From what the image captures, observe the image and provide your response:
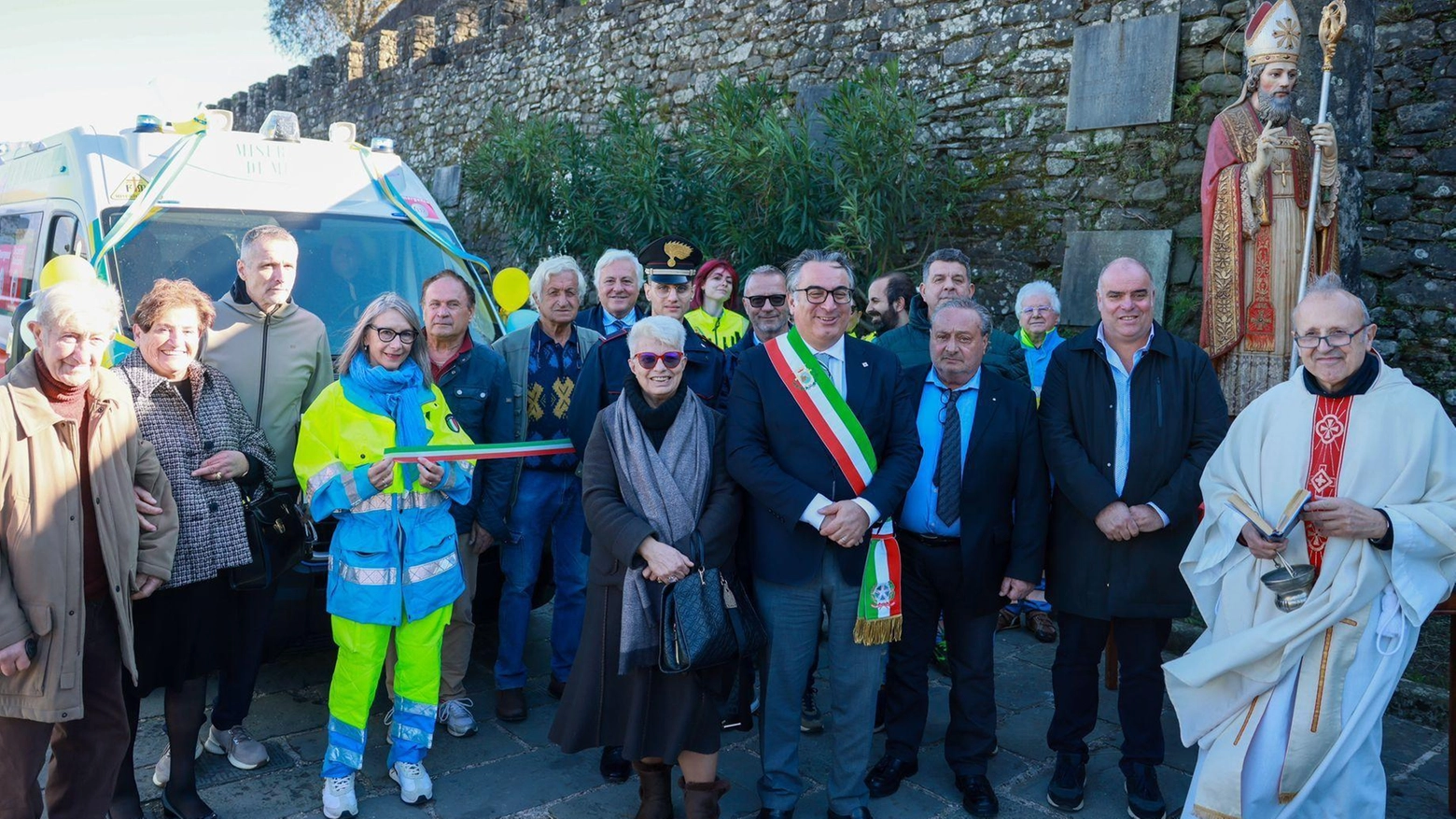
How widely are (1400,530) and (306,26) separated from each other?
2364cm

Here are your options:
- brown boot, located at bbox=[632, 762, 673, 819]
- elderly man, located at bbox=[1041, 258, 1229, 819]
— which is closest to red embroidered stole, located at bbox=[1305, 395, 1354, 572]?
elderly man, located at bbox=[1041, 258, 1229, 819]

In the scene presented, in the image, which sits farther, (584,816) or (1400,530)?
(584,816)

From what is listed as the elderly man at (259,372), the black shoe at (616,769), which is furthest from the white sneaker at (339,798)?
the black shoe at (616,769)

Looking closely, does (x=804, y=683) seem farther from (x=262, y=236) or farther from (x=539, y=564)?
(x=262, y=236)

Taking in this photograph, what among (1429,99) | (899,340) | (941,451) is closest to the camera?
(941,451)

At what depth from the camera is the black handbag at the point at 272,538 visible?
11.2ft

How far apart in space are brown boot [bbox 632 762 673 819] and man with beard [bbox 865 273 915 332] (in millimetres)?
2525

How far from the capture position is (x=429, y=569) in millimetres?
3506

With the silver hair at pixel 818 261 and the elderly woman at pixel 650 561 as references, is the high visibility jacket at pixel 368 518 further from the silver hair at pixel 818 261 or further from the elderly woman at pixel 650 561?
the silver hair at pixel 818 261

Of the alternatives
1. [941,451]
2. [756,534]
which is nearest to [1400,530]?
[941,451]

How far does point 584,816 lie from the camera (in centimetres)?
346

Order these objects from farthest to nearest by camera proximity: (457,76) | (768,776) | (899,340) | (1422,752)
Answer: (457,76) → (899,340) → (1422,752) → (768,776)

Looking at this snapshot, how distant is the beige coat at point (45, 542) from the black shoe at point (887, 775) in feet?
7.88

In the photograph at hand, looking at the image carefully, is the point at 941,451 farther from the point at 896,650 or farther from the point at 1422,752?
the point at 1422,752
